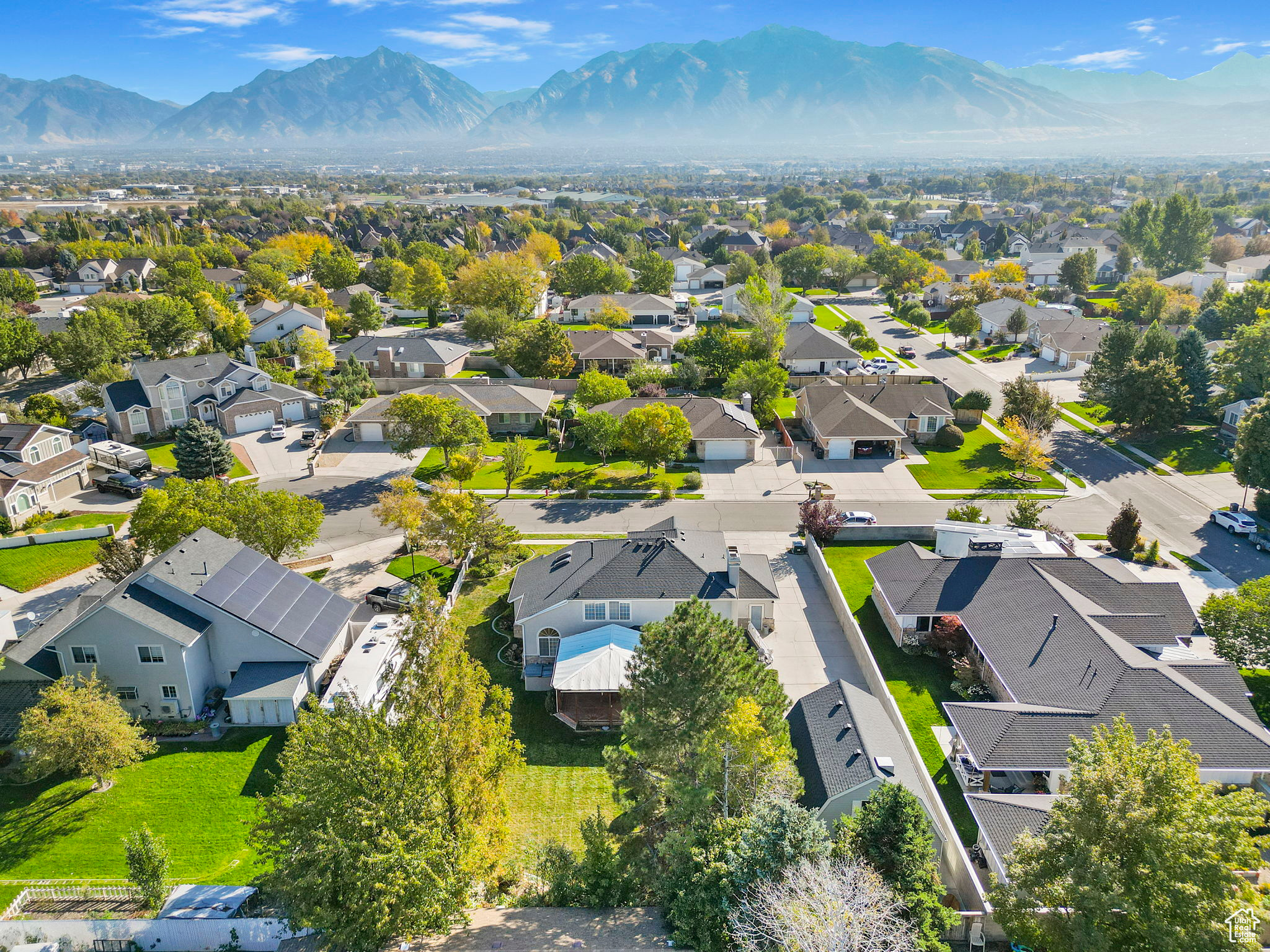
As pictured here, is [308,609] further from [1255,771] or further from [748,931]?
[1255,771]

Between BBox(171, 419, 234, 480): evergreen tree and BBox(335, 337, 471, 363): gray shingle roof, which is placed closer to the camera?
BBox(171, 419, 234, 480): evergreen tree

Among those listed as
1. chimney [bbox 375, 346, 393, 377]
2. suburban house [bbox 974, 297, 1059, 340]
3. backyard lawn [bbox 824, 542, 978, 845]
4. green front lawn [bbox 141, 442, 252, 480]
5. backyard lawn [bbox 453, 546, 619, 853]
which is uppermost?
suburban house [bbox 974, 297, 1059, 340]

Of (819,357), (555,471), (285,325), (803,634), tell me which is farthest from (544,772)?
(285,325)

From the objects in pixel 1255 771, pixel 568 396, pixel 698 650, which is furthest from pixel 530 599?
pixel 568 396

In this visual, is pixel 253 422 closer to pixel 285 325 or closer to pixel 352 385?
pixel 352 385

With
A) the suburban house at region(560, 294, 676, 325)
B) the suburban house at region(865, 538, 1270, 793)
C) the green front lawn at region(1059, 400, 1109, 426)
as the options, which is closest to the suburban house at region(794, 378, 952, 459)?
the green front lawn at region(1059, 400, 1109, 426)

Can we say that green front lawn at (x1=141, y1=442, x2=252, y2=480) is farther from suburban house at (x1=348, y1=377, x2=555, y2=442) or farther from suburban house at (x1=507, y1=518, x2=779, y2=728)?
suburban house at (x1=507, y1=518, x2=779, y2=728)
